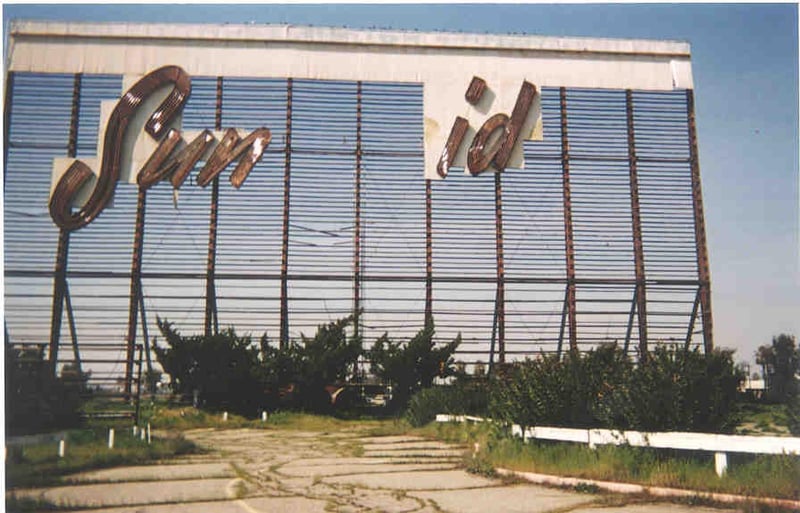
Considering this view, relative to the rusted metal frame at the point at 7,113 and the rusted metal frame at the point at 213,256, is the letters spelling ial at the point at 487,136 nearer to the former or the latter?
the rusted metal frame at the point at 213,256

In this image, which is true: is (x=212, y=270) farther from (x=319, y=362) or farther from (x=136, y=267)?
(x=319, y=362)

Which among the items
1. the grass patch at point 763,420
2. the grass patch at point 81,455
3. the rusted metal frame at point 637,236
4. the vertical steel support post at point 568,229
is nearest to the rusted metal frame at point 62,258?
the grass patch at point 81,455

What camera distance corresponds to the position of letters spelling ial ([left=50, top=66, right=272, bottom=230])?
20.6 meters

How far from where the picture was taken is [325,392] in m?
23.5

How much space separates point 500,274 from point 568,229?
3279 millimetres

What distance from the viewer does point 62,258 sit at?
74.4 ft

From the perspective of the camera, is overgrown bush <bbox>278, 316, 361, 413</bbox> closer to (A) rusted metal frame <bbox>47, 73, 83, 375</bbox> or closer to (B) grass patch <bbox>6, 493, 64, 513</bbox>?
(A) rusted metal frame <bbox>47, 73, 83, 375</bbox>

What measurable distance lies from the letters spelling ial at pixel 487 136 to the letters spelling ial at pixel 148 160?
8.05 meters

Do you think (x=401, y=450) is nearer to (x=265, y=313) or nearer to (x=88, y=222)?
(x=265, y=313)

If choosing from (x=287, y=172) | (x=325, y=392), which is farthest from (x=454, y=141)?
(x=325, y=392)

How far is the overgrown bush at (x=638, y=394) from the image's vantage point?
8.66 meters

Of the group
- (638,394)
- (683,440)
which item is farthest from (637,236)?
(683,440)

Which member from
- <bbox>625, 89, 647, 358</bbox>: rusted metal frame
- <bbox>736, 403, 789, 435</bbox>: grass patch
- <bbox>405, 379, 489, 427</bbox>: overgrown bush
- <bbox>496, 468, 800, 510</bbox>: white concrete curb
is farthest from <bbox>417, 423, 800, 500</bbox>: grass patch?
<bbox>625, 89, 647, 358</bbox>: rusted metal frame

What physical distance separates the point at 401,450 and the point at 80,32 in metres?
17.3
